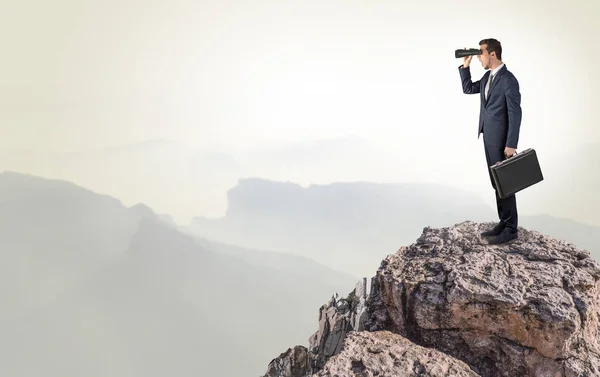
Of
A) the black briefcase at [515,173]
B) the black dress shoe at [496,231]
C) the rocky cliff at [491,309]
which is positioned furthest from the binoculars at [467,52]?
the rocky cliff at [491,309]

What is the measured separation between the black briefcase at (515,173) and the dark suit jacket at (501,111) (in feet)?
0.48

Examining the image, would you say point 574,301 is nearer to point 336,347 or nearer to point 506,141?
point 506,141

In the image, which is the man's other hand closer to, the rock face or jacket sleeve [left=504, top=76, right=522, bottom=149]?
jacket sleeve [left=504, top=76, right=522, bottom=149]

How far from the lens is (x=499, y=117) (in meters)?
4.66

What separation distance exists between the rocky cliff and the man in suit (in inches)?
8.7

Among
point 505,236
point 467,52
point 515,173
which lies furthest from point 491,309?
point 467,52

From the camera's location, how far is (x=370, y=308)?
15.4 feet

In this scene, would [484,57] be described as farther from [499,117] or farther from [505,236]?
[505,236]

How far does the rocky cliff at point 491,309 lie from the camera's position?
381cm

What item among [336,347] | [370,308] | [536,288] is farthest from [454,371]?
[336,347]

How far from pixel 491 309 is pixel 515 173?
4.38 feet

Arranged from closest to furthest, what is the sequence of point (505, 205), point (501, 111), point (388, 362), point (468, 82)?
point (388, 362) → point (501, 111) → point (505, 205) → point (468, 82)

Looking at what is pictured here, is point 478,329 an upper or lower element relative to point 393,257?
lower

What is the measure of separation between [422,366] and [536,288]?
144cm
